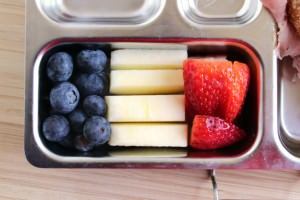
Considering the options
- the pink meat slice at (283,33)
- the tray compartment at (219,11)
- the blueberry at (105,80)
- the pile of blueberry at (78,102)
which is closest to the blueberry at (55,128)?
the pile of blueberry at (78,102)

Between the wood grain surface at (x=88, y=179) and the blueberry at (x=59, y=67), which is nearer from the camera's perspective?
the blueberry at (x=59, y=67)

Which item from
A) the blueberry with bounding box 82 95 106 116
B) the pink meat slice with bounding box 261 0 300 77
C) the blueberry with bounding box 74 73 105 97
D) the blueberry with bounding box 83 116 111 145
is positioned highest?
the pink meat slice with bounding box 261 0 300 77

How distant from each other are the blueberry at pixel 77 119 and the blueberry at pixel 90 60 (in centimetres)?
11

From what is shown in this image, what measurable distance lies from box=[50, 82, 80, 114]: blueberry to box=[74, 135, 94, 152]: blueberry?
0.25ft

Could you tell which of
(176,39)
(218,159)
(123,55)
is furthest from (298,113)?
(123,55)

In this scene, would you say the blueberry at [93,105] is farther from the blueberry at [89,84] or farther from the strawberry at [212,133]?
the strawberry at [212,133]

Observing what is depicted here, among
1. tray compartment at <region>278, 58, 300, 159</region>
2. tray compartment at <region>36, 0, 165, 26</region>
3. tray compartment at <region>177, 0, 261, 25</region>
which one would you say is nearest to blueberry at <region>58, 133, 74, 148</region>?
tray compartment at <region>36, 0, 165, 26</region>

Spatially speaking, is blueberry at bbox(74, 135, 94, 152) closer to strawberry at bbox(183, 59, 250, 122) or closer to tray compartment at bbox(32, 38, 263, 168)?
tray compartment at bbox(32, 38, 263, 168)

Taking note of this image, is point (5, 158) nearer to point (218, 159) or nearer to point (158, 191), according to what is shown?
point (158, 191)

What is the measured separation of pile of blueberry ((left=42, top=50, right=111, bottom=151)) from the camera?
3.39 feet

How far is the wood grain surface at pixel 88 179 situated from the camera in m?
1.16

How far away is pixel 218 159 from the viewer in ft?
3.39

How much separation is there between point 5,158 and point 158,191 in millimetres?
435

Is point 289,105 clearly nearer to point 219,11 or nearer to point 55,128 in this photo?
point 219,11
